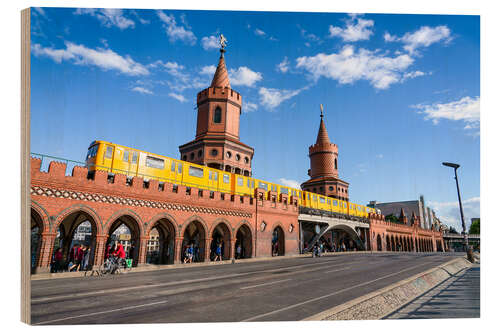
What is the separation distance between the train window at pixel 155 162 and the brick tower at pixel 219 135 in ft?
35.3

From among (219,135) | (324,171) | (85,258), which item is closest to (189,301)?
(85,258)

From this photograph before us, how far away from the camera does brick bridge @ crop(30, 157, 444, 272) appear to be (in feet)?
48.0

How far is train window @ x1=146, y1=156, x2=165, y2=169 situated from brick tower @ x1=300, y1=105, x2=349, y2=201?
114ft

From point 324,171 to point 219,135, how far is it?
2545 centimetres

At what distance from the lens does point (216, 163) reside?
3142cm

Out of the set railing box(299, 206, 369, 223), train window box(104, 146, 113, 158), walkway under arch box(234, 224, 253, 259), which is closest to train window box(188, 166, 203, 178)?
train window box(104, 146, 113, 158)

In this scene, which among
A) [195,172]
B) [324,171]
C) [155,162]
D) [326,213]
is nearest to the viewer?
[155,162]

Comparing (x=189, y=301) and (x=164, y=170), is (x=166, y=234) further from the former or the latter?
(x=189, y=301)

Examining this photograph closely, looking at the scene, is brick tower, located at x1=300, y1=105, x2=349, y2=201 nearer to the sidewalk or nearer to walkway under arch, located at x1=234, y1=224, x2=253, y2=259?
walkway under arch, located at x1=234, y1=224, x2=253, y2=259

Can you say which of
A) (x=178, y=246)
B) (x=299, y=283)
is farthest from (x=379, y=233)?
(x=299, y=283)

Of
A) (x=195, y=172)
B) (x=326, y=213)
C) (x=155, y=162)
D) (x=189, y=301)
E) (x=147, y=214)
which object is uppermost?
(x=155, y=162)

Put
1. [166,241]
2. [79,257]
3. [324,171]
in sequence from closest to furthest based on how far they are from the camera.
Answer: [79,257]
[166,241]
[324,171]

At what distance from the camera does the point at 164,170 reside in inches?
823

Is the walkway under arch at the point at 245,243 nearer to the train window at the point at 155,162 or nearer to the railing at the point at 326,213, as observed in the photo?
the railing at the point at 326,213
